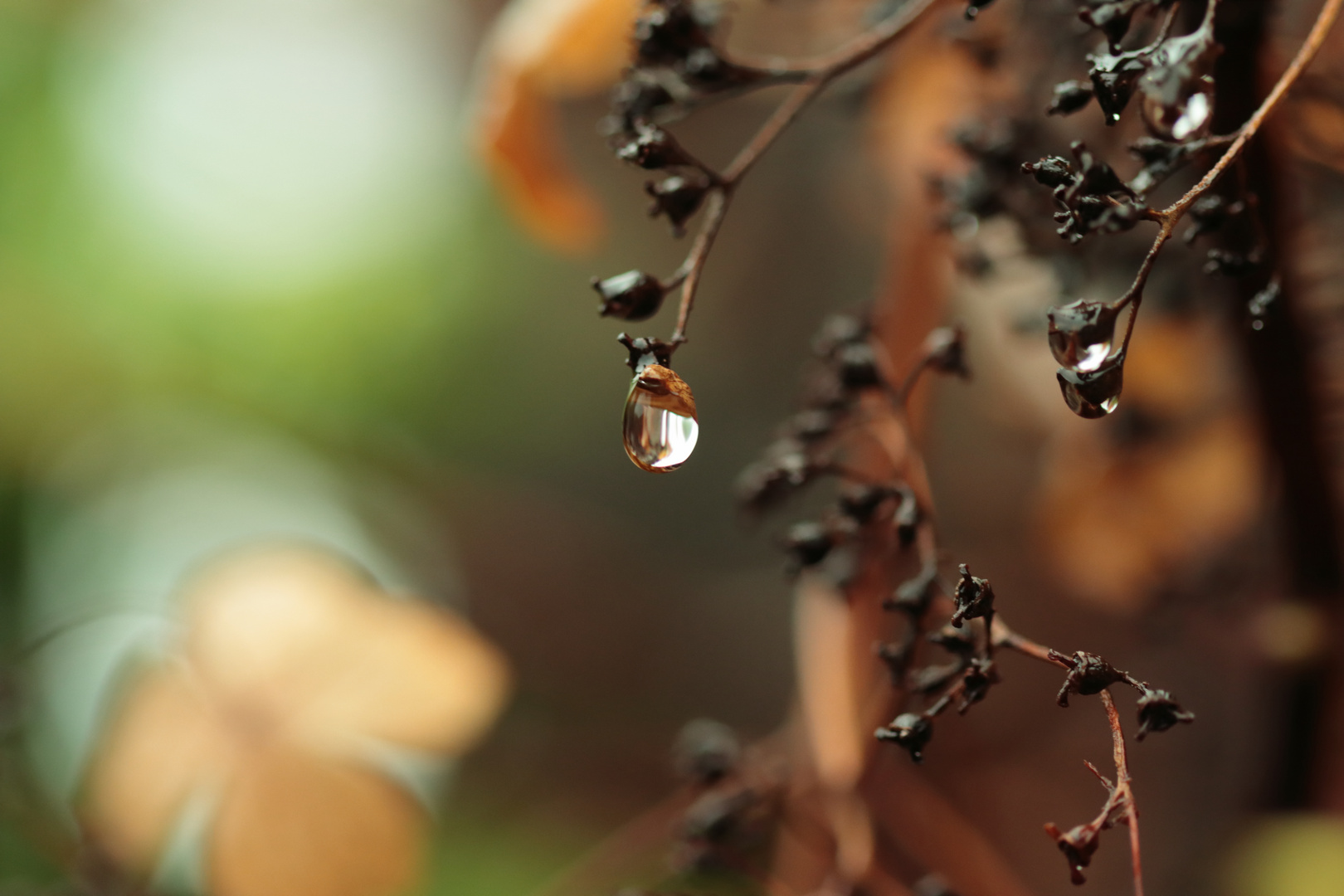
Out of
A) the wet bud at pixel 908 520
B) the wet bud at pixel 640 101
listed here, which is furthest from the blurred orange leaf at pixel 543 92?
the wet bud at pixel 908 520

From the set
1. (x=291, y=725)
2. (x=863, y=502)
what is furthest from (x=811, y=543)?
(x=291, y=725)

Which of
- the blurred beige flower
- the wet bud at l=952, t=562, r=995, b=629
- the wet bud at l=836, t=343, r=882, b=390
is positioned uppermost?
the wet bud at l=836, t=343, r=882, b=390

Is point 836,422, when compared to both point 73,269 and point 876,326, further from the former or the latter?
point 73,269

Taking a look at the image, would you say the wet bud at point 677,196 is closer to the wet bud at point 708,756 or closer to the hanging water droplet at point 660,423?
the hanging water droplet at point 660,423

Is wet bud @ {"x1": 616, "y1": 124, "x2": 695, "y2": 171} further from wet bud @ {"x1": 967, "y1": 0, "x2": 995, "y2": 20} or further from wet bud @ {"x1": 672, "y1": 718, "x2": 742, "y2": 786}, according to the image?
wet bud @ {"x1": 672, "y1": 718, "x2": 742, "y2": 786}

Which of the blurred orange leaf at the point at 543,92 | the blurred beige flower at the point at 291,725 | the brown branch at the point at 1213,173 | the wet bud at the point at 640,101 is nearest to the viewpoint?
the brown branch at the point at 1213,173

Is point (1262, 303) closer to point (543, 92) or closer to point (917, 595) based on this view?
point (917, 595)

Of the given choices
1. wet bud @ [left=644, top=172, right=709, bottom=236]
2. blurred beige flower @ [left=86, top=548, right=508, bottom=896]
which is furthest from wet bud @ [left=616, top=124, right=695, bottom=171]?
blurred beige flower @ [left=86, top=548, right=508, bottom=896]

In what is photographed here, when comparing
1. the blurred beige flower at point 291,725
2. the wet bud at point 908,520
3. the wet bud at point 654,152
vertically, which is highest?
the wet bud at point 654,152
